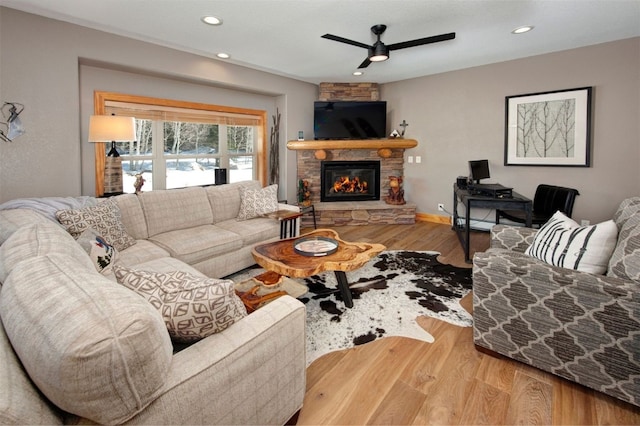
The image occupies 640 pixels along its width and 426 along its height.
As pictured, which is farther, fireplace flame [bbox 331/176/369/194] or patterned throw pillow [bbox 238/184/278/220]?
fireplace flame [bbox 331/176/369/194]

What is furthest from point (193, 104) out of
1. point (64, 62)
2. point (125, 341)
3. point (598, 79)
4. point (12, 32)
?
point (598, 79)

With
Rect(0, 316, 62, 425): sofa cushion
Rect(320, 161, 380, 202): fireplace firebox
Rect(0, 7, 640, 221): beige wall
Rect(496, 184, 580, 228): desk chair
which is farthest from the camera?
Rect(320, 161, 380, 202): fireplace firebox

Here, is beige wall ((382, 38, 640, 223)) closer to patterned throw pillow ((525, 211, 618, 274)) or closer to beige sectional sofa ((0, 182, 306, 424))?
patterned throw pillow ((525, 211, 618, 274))

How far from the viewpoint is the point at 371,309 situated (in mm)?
2594

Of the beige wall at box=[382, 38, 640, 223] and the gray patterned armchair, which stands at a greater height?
the beige wall at box=[382, 38, 640, 223]

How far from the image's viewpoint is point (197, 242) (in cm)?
300

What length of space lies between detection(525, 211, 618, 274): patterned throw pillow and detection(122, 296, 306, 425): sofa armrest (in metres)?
1.51

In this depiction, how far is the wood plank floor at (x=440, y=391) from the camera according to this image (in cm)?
157

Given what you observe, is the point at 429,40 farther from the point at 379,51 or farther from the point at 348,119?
the point at 348,119

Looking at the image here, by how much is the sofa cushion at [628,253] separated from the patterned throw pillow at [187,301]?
185cm

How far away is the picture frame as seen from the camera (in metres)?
4.18

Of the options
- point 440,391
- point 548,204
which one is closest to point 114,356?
point 440,391

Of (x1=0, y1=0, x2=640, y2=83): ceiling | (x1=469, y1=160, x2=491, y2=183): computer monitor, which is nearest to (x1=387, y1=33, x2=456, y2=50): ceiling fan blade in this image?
(x1=0, y1=0, x2=640, y2=83): ceiling

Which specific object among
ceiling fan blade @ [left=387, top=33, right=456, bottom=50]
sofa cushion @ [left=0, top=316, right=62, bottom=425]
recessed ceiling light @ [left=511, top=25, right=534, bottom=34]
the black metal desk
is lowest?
sofa cushion @ [left=0, top=316, right=62, bottom=425]
